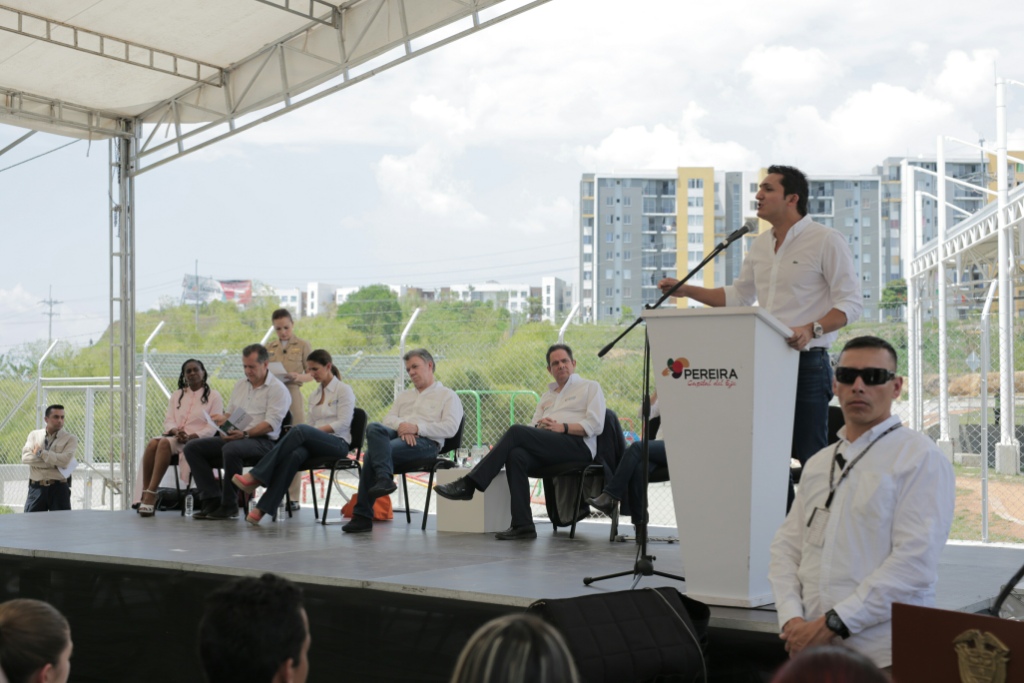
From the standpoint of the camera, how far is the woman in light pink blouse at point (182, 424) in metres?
6.81

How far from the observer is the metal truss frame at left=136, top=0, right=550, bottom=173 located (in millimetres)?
6805

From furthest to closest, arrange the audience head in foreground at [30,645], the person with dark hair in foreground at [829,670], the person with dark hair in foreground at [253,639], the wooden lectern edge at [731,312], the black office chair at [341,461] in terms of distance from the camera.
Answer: the black office chair at [341,461], the wooden lectern edge at [731,312], the audience head in foreground at [30,645], the person with dark hair in foreground at [253,639], the person with dark hair in foreground at [829,670]

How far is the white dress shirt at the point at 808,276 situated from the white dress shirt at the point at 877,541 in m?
0.99

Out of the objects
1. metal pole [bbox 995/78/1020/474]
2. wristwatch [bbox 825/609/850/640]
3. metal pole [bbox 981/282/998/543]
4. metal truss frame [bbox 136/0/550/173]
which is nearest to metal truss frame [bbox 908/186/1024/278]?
metal pole [bbox 995/78/1020/474]

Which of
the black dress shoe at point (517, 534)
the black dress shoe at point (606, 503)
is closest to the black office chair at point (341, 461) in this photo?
the black dress shoe at point (517, 534)

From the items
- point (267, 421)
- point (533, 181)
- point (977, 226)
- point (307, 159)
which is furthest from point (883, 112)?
point (267, 421)

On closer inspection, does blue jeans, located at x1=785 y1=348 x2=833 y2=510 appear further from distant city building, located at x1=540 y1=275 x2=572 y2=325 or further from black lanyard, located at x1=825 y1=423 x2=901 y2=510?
distant city building, located at x1=540 y1=275 x2=572 y2=325

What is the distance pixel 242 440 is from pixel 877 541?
184 inches

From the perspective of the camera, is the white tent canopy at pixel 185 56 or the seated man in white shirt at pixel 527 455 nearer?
the seated man in white shirt at pixel 527 455

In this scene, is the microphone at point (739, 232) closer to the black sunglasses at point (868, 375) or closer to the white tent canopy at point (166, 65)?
the black sunglasses at point (868, 375)

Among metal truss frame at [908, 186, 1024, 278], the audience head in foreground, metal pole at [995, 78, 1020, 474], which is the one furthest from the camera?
metal truss frame at [908, 186, 1024, 278]

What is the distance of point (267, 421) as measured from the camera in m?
6.44

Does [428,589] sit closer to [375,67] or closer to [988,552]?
[988,552]

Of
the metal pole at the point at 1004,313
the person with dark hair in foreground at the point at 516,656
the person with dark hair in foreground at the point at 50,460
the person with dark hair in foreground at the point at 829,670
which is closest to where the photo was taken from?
the person with dark hair in foreground at the point at 829,670
